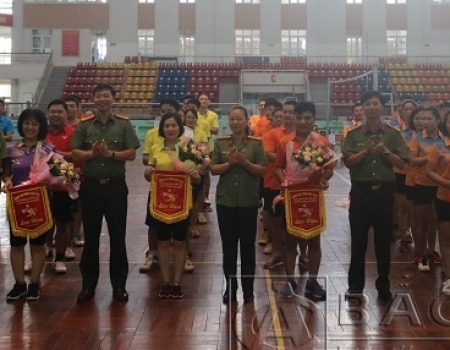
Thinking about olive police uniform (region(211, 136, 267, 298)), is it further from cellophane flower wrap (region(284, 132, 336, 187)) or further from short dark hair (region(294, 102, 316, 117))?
short dark hair (region(294, 102, 316, 117))

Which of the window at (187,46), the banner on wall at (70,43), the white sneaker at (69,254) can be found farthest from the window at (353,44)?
the white sneaker at (69,254)

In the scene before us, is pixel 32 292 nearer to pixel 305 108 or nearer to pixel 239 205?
pixel 239 205

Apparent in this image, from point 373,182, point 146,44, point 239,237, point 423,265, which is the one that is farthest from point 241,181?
point 146,44

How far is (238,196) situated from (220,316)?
917 mm

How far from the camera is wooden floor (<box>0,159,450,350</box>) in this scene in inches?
149

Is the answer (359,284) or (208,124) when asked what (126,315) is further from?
(208,124)

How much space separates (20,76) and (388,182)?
76.9 feet

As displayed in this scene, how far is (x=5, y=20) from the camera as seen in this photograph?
25.6m

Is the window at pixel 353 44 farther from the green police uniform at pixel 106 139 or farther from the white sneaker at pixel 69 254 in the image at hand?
the green police uniform at pixel 106 139

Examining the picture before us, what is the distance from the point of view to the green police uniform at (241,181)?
14.9 ft

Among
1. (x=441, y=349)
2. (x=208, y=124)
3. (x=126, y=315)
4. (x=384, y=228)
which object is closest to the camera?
(x=441, y=349)

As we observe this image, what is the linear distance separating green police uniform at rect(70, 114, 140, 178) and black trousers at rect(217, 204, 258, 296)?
87 cm

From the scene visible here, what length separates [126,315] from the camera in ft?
14.2

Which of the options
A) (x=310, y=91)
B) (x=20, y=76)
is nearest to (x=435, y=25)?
(x=310, y=91)
